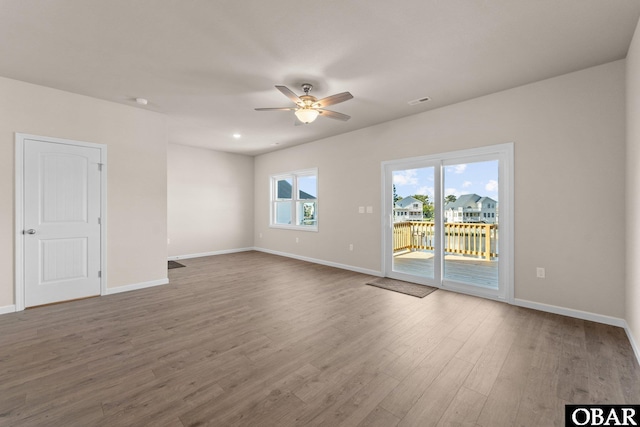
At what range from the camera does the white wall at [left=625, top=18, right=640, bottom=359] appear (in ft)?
7.51

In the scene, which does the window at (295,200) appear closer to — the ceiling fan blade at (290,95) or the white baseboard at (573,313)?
the ceiling fan blade at (290,95)

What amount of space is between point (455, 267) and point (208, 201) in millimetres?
5979

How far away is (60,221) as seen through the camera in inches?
144

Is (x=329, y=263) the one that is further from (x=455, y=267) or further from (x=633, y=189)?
(x=633, y=189)

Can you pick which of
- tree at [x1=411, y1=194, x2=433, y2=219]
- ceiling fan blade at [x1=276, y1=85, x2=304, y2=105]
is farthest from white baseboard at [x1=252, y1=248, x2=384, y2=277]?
ceiling fan blade at [x1=276, y1=85, x2=304, y2=105]

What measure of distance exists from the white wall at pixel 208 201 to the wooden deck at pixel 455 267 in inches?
187

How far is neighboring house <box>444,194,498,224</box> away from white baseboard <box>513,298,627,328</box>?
109 centimetres

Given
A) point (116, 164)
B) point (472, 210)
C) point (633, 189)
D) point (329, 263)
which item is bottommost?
point (329, 263)

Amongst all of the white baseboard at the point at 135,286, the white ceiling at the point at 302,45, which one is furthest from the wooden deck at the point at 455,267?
the white baseboard at the point at 135,286

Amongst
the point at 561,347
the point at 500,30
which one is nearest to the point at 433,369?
the point at 561,347

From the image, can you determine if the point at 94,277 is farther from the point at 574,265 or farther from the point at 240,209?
the point at 574,265

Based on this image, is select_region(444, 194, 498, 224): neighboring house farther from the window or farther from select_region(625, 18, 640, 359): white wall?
the window

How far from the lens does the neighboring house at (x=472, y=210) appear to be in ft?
12.4

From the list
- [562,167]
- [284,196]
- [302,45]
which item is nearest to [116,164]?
[302,45]
